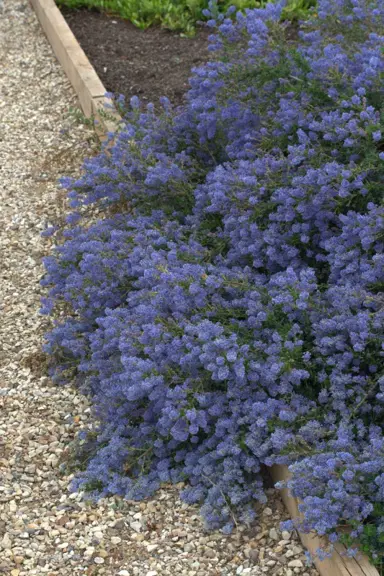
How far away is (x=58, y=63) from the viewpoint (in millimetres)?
6949

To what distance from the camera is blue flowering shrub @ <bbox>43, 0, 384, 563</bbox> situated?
112 inches

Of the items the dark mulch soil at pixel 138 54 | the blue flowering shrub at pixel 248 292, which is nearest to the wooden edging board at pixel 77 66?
the dark mulch soil at pixel 138 54

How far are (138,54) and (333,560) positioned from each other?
5035 mm

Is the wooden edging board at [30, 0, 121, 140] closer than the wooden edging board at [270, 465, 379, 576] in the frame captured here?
No

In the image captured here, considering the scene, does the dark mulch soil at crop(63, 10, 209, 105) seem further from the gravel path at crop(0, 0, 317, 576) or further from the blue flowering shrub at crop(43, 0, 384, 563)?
the blue flowering shrub at crop(43, 0, 384, 563)

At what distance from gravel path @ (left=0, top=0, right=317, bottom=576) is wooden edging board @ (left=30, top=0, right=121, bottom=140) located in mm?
594

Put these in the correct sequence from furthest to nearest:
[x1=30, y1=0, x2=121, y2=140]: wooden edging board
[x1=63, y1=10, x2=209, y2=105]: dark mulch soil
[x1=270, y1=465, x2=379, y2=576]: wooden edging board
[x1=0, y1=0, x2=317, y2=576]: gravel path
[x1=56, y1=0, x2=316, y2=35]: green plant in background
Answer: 1. [x1=56, y1=0, x2=316, y2=35]: green plant in background
2. [x1=63, y1=10, x2=209, y2=105]: dark mulch soil
3. [x1=30, y1=0, x2=121, y2=140]: wooden edging board
4. [x1=0, y1=0, x2=317, y2=576]: gravel path
5. [x1=270, y1=465, x2=379, y2=576]: wooden edging board

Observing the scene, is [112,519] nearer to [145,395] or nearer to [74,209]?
[145,395]

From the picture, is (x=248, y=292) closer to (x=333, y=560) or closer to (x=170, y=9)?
(x=333, y=560)

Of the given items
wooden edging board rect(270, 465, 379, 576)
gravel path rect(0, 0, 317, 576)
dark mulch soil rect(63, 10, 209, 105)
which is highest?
dark mulch soil rect(63, 10, 209, 105)

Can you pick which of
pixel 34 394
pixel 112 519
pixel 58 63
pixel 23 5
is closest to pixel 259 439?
pixel 112 519

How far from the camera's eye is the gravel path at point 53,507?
2.82 metres

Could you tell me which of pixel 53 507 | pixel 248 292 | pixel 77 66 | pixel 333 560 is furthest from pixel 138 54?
pixel 333 560

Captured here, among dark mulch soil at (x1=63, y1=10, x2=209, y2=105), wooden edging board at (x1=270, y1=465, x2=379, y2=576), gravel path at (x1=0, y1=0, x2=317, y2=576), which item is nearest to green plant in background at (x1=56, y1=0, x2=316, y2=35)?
dark mulch soil at (x1=63, y1=10, x2=209, y2=105)
